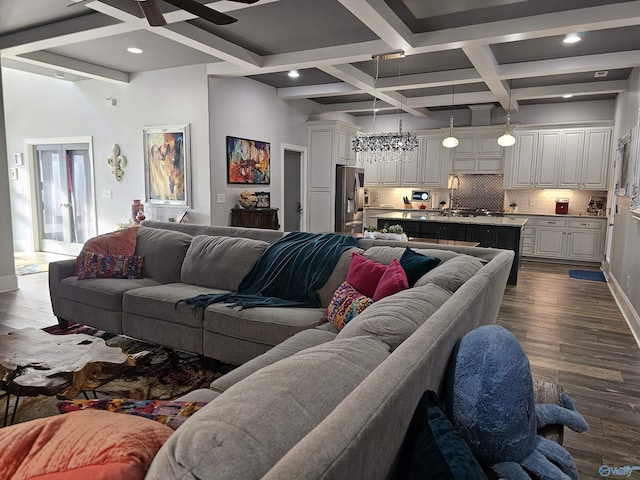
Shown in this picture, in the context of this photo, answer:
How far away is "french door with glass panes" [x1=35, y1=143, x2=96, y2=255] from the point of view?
7324 millimetres

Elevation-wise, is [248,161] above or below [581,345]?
above

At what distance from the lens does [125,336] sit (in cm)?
365

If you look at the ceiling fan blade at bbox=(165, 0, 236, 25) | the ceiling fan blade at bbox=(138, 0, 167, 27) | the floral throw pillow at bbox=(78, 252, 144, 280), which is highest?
the ceiling fan blade at bbox=(138, 0, 167, 27)

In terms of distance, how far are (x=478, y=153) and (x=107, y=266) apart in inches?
287

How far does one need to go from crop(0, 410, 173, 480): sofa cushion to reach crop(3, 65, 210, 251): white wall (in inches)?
210

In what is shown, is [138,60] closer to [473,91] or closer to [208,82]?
[208,82]

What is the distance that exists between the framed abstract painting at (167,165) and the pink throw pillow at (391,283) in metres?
4.31

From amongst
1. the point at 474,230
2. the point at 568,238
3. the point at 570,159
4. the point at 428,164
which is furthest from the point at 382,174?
the point at 568,238

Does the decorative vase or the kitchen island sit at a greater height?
the decorative vase

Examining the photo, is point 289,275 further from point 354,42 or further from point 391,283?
point 354,42

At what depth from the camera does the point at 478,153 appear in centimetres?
868

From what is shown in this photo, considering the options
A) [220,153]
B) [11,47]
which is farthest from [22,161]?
[220,153]

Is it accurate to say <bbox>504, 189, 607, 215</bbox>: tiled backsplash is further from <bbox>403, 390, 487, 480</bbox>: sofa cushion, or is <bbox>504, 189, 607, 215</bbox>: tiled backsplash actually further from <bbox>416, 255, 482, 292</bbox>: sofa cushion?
<bbox>403, 390, 487, 480</bbox>: sofa cushion

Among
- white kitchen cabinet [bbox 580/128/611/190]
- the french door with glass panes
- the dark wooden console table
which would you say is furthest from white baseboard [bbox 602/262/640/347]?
the french door with glass panes
